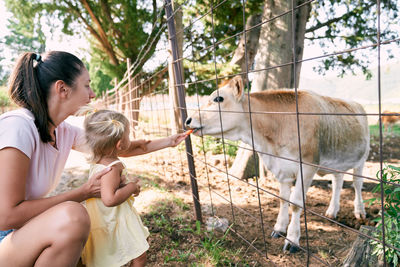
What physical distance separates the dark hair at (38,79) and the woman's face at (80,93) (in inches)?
2.3

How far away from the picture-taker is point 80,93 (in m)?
1.86

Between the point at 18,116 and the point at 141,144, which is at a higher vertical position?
the point at 18,116

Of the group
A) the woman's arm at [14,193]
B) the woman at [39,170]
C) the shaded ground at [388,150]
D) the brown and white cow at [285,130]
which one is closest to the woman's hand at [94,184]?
the woman at [39,170]

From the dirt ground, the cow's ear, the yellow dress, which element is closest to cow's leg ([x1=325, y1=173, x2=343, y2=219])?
the dirt ground

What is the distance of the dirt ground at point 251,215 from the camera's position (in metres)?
2.42

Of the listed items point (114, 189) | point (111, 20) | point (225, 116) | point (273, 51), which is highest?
point (111, 20)

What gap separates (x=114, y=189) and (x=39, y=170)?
0.50 m

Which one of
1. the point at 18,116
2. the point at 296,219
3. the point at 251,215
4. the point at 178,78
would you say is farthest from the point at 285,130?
the point at 18,116

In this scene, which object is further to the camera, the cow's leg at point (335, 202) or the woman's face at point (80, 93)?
the cow's leg at point (335, 202)

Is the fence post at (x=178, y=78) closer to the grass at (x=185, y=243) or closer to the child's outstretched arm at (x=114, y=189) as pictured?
the grass at (x=185, y=243)

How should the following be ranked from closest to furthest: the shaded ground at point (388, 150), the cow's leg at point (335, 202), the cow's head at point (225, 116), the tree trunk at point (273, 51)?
the cow's head at point (225, 116), the cow's leg at point (335, 202), the tree trunk at point (273, 51), the shaded ground at point (388, 150)

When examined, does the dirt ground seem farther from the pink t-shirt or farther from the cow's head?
the pink t-shirt

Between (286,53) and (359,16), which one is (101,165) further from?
(359,16)

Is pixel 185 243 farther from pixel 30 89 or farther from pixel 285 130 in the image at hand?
pixel 30 89
